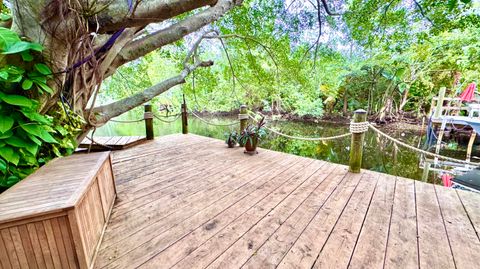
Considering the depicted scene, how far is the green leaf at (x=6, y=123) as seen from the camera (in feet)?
3.90

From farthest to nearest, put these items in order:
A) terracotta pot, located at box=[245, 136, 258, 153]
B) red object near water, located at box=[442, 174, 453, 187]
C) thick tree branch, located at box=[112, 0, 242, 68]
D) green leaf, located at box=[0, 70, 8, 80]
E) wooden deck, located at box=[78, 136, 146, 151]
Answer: red object near water, located at box=[442, 174, 453, 187] → wooden deck, located at box=[78, 136, 146, 151] → terracotta pot, located at box=[245, 136, 258, 153] → thick tree branch, located at box=[112, 0, 242, 68] → green leaf, located at box=[0, 70, 8, 80]

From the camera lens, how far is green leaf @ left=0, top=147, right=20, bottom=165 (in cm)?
122

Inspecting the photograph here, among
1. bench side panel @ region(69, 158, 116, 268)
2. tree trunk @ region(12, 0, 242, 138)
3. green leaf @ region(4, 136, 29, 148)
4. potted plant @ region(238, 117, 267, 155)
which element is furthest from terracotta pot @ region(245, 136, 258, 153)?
green leaf @ region(4, 136, 29, 148)

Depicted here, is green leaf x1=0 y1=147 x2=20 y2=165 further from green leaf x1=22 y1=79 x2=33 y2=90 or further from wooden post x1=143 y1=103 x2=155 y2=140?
wooden post x1=143 y1=103 x2=155 y2=140

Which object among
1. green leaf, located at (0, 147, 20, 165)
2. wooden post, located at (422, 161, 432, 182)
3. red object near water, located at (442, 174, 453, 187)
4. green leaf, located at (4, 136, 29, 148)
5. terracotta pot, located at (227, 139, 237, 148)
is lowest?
wooden post, located at (422, 161, 432, 182)

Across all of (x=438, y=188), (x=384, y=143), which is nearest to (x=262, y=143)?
(x=384, y=143)

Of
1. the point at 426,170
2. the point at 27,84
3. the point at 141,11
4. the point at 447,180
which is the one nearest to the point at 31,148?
the point at 27,84

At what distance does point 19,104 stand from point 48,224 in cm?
81

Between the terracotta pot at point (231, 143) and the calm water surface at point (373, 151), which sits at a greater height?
the terracotta pot at point (231, 143)

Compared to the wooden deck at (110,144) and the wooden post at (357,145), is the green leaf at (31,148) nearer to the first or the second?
the wooden deck at (110,144)

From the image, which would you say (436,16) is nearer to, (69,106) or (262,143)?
(69,106)

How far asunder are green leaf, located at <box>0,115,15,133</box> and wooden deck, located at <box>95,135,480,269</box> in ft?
3.00

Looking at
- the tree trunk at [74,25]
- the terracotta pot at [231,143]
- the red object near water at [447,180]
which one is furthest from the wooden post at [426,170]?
the tree trunk at [74,25]

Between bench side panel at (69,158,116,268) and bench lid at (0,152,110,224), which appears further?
bench side panel at (69,158,116,268)
